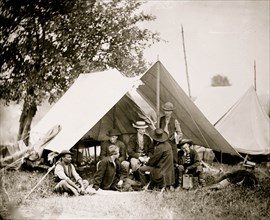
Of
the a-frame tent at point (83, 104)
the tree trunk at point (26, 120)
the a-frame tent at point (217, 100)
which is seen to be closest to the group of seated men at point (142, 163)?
the a-frame tent at point (83, 104)

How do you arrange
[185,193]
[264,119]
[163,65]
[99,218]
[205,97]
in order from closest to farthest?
[99,218] < [185,193] < [163,65] < [264,119] < [205,97]

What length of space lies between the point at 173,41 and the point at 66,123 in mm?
1563

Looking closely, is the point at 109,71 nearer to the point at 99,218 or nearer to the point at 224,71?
the point at 224,71

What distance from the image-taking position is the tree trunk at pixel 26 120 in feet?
13.6

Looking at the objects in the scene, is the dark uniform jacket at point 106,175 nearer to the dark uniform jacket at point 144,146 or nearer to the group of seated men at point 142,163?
the group of seated men at point 142,163

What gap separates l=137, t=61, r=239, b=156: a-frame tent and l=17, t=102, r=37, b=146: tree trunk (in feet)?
4.56

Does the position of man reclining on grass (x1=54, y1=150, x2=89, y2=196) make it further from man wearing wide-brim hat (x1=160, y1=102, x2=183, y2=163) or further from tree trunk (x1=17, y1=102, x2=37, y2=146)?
man wearing wide-brim hat (x1=160, y1=102, x2=183, y2=163)

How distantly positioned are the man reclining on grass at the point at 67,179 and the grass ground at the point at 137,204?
3.7 inches

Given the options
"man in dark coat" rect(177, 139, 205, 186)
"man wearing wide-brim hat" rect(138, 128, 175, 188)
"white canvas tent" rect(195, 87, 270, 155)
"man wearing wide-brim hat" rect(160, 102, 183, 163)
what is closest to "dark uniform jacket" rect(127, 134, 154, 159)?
"man wearing wide-brim hat" rect(160, 102, 183, 163)

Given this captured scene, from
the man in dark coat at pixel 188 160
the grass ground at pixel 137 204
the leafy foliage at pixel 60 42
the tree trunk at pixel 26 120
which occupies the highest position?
the leafy foliage at pixel 60 42

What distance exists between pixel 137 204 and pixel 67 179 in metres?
0.79

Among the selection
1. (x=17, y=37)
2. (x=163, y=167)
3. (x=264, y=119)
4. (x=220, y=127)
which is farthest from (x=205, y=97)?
(x=17, y=37)

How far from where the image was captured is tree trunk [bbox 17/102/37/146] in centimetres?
415

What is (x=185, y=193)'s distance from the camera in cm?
396
